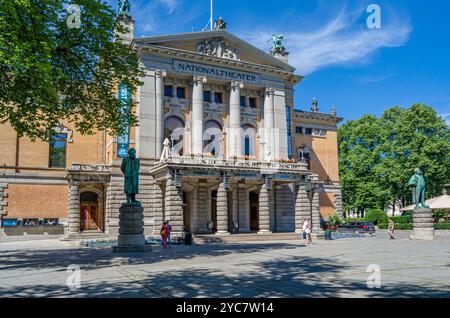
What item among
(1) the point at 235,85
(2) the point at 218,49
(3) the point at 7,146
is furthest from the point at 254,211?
(3) the point at 7,146

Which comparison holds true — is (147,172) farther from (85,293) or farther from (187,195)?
(85,293)

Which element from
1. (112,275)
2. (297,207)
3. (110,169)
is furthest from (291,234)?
(112,275)

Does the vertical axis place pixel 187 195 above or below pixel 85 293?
above

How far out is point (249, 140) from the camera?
44688 mm

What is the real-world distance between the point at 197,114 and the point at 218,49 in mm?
7311

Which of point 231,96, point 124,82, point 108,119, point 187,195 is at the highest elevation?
point 231,96

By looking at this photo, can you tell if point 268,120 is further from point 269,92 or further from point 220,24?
point 220,24

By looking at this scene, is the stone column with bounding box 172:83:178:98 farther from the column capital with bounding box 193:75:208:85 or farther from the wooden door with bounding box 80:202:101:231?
the wooden door with bounding box 80:202:101:231

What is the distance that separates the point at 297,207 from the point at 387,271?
27.4 meters

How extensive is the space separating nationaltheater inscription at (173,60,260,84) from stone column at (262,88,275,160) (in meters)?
2.06

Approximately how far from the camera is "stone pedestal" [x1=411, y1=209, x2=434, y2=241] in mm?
31844

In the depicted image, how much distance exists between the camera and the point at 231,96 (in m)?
43.2

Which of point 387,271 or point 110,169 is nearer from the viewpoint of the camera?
point 387,271
